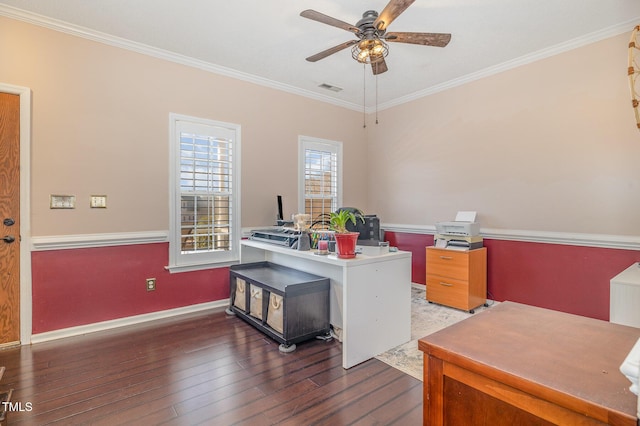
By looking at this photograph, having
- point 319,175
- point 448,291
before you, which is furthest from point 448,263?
point 319,175

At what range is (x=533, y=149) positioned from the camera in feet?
11.3

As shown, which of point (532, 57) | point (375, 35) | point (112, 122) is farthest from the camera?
point (532, 57)

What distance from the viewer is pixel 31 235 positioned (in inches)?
108

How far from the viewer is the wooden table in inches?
25.2

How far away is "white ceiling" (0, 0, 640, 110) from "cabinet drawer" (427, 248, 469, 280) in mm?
2237

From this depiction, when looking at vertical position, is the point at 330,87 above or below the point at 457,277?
above

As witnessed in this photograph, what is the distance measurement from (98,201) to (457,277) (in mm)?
3920

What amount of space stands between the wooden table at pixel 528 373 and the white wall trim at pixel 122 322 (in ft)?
10.5

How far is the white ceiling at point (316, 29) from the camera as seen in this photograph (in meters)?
2.62

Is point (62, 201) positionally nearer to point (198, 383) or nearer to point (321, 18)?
point (198, 383)

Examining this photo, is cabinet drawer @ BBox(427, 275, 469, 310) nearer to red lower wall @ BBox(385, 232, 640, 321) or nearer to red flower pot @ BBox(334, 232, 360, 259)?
red lower wall @ BBox(385, 232, 640, 321)

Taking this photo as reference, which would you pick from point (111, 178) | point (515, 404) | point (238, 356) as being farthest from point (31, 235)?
point (515, 404)

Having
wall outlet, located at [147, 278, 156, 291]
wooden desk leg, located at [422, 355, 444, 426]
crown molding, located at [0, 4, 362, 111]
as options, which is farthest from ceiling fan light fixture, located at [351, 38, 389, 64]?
wall outlet, located at [147, 278, 156, 291]

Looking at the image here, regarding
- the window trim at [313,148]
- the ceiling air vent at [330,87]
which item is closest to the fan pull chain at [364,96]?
the ceiling air vent at [330,87]
